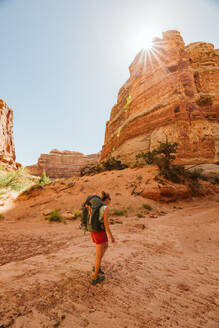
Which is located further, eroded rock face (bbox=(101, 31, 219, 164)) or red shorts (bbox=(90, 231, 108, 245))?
eroded rock face (bbox=(101, 31, 219, 164))

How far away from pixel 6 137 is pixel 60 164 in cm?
2849

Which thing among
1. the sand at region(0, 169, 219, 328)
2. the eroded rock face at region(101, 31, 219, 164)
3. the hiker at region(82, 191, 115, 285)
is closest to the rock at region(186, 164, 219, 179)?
the eroded rock face at region(101, 31, 219, 164)

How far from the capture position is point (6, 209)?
7879mm

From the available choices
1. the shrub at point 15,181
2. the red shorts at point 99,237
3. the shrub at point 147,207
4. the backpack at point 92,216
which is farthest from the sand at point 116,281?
the shrub at point 15,181

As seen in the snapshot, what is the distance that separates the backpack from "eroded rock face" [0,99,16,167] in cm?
3304

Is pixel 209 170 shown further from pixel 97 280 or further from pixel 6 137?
pixel 6 137

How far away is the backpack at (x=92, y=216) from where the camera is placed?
2.15 metres

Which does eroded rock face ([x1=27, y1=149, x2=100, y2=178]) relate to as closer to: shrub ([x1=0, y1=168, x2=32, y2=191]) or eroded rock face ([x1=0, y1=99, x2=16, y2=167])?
eroded rock face ([x1=0, y1=99, x2=16, y2=167])

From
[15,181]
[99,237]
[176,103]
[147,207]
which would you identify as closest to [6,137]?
[15,181]

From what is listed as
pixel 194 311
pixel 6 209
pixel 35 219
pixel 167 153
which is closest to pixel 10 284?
pixel 194 311

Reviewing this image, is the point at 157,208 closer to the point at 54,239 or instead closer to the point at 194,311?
the point at 54,239

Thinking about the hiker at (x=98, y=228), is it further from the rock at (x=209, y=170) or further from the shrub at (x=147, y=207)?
the rock at (x=209, y=170)

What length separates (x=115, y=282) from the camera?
216 centimetres

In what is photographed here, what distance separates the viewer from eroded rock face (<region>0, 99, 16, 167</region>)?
30.8m
